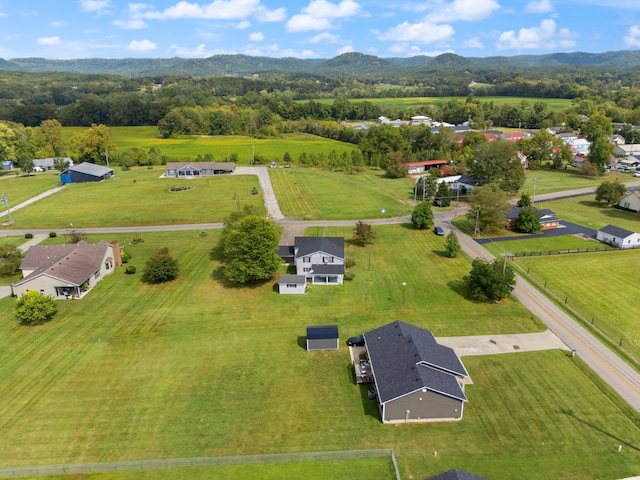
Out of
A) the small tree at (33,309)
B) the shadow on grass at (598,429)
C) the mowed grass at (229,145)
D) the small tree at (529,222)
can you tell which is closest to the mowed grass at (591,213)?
the small tree at (529,222)

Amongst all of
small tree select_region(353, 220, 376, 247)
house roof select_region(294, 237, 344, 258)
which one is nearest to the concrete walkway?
house roof select_region(294, 237, 344, 258)

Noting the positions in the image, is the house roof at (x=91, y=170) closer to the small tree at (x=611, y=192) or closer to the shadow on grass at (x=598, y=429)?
the shadow on grass at (x=598, y=429)

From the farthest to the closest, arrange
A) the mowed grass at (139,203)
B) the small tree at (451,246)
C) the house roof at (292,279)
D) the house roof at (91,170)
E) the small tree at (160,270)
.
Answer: the house roof at (91,170) < the mowed grass at (139,203) < the small tree at (451,246) < the small tree at (160,270) < the house roof at (292,279)

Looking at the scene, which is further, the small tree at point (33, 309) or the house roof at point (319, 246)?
the house roof at point (319, 246)

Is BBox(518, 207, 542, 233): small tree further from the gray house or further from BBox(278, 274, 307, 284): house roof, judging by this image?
the gray house

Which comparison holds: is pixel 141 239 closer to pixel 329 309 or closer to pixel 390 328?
pixel 329 309

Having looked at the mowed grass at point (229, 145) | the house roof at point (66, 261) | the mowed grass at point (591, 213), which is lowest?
the mowed grass at point (591, 213)
